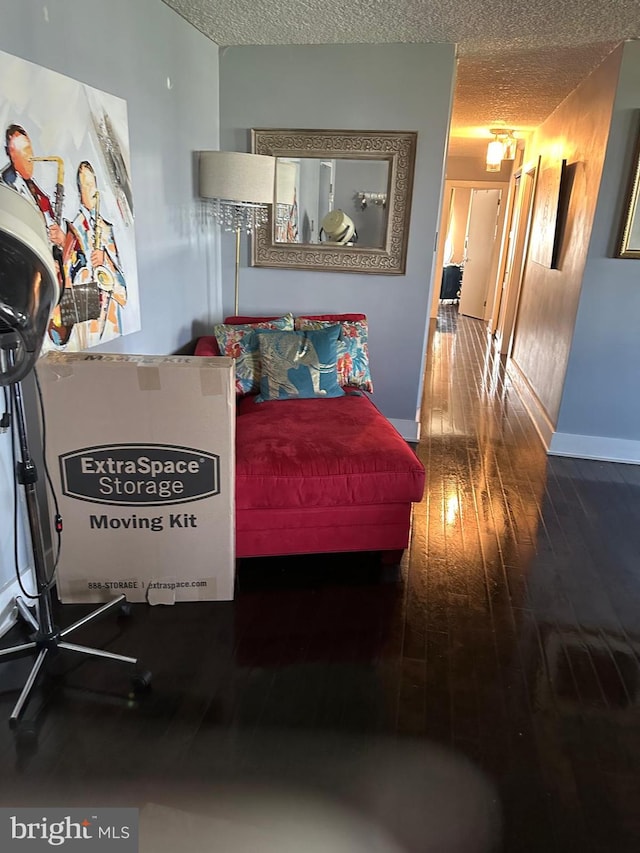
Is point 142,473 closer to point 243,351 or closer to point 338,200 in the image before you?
point 243,351

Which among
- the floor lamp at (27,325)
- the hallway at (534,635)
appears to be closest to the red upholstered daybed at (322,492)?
the hallway at (534,635)

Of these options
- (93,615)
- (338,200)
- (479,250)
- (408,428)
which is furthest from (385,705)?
(479,250)

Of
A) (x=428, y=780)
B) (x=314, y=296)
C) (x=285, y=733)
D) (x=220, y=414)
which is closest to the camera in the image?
(x=428, y=780)

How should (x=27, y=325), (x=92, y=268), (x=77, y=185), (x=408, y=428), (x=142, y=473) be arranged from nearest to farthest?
1. (x=27, y=325)
2. (x=142, y=473)
3. (x=77, y=185)
4. (x=92, y=268)
5. (x=408, y=428)

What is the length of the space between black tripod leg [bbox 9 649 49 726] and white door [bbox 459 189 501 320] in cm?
878

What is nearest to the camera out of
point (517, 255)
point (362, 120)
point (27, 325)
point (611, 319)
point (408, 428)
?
point (27, 325)

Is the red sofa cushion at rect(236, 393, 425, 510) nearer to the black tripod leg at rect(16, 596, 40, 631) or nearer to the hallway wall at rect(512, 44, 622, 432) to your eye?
the black tripod leg at rect(16, 596, 40, 631)

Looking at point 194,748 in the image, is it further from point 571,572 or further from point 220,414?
point 571,572

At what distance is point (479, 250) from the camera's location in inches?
369

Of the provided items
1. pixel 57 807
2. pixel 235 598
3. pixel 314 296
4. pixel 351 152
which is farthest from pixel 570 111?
pixel 57 807

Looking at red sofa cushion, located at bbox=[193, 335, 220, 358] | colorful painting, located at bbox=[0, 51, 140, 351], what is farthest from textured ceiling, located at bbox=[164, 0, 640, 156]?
red sofa cushion, located at bbox=[193, 335, 220, 358]

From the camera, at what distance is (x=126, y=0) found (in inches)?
95.7

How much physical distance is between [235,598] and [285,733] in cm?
66

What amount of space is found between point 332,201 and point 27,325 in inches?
103
